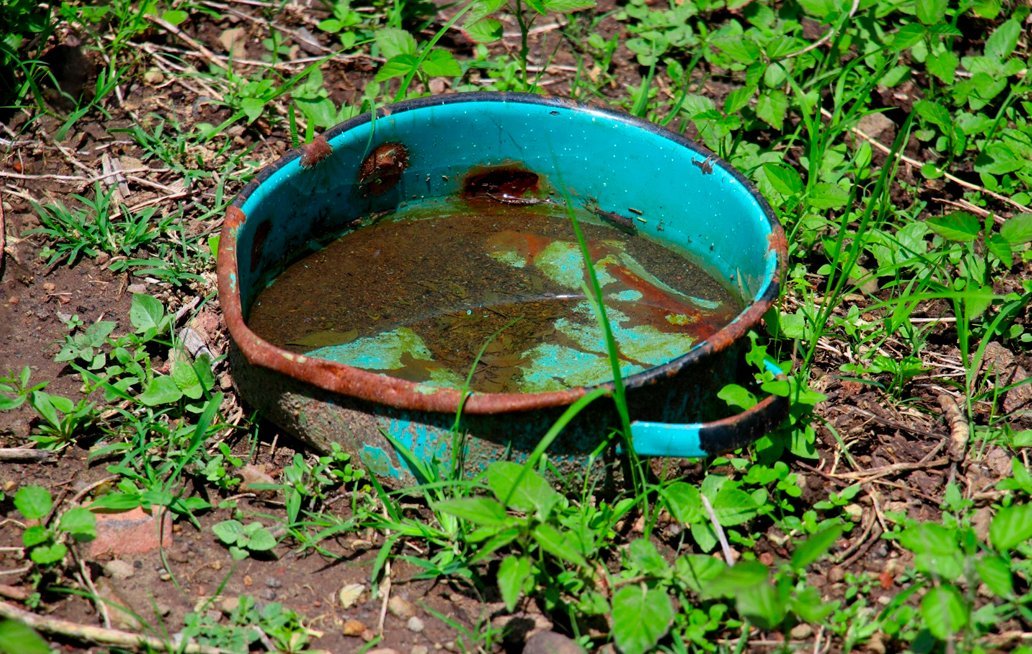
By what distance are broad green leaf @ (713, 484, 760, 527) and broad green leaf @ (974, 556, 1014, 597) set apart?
1.35 ft

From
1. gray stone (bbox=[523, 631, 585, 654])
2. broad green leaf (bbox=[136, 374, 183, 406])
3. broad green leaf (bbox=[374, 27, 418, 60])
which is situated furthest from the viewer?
broad green leaf (bbox=[374, 27, 418, 60])

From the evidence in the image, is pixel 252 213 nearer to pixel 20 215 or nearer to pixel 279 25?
pixel 20 215

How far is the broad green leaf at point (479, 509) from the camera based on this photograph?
1.69 metres

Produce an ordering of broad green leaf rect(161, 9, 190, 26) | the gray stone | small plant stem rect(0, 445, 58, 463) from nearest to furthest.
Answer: the gray stone < small plant stem rect(0, 445, 58, 463) < broad green leaf rect(161, 9, 190, 26)

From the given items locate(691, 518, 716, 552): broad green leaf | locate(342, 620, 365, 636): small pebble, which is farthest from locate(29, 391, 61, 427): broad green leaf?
locate(691, 518, 716, 552): broad green leaf

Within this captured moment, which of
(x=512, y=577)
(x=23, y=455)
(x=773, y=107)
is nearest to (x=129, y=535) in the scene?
(x=23, y=455)

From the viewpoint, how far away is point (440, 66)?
257 cm

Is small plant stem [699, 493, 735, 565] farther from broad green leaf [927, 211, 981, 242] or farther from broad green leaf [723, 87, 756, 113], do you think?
broad green leaf [723, 87, 756, 113]

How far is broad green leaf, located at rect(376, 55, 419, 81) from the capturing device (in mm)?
2510

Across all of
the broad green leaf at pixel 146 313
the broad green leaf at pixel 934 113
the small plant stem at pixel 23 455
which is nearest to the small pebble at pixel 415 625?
the small plant stem at pixel 23 455

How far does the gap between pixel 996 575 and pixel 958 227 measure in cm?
91

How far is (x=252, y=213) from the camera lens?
2.14m

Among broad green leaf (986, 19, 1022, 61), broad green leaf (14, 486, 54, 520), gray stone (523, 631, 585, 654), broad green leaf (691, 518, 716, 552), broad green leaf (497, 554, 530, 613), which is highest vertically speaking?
broad green leaf (986, 19, 1022, 61)

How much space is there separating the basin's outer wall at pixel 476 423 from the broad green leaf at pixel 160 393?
0.73 feet
